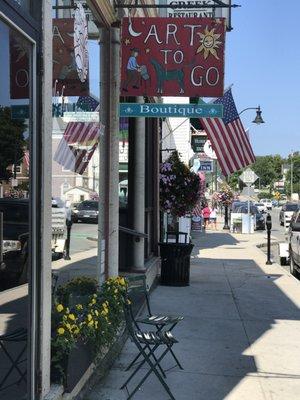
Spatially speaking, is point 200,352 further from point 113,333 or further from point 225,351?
point 113,333

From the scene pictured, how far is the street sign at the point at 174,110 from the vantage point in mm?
6473

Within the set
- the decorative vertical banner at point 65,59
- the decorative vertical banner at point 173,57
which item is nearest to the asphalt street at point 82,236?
the decorative vertical banner at point 65,59

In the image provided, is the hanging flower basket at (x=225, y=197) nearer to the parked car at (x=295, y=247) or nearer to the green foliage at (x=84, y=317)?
the parked car at (x=295, y=247)

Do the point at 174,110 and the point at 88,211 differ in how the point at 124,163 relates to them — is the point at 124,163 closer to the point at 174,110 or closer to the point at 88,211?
the point at 174,110

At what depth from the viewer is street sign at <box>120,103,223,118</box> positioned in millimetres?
6473

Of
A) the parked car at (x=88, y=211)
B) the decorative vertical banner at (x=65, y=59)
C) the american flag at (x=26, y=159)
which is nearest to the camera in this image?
the american flag at (x=26, y=159)

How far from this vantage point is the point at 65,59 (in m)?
4.45

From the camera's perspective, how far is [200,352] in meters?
6.29

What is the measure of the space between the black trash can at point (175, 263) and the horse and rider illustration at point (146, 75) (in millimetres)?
4751

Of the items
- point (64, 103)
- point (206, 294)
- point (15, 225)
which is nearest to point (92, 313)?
point (15, 225)

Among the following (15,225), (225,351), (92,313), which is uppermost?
(15,225)

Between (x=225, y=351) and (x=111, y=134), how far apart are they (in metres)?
2.73

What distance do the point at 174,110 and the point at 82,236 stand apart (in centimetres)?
189

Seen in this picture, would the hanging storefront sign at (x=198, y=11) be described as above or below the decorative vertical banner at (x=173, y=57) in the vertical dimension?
above
